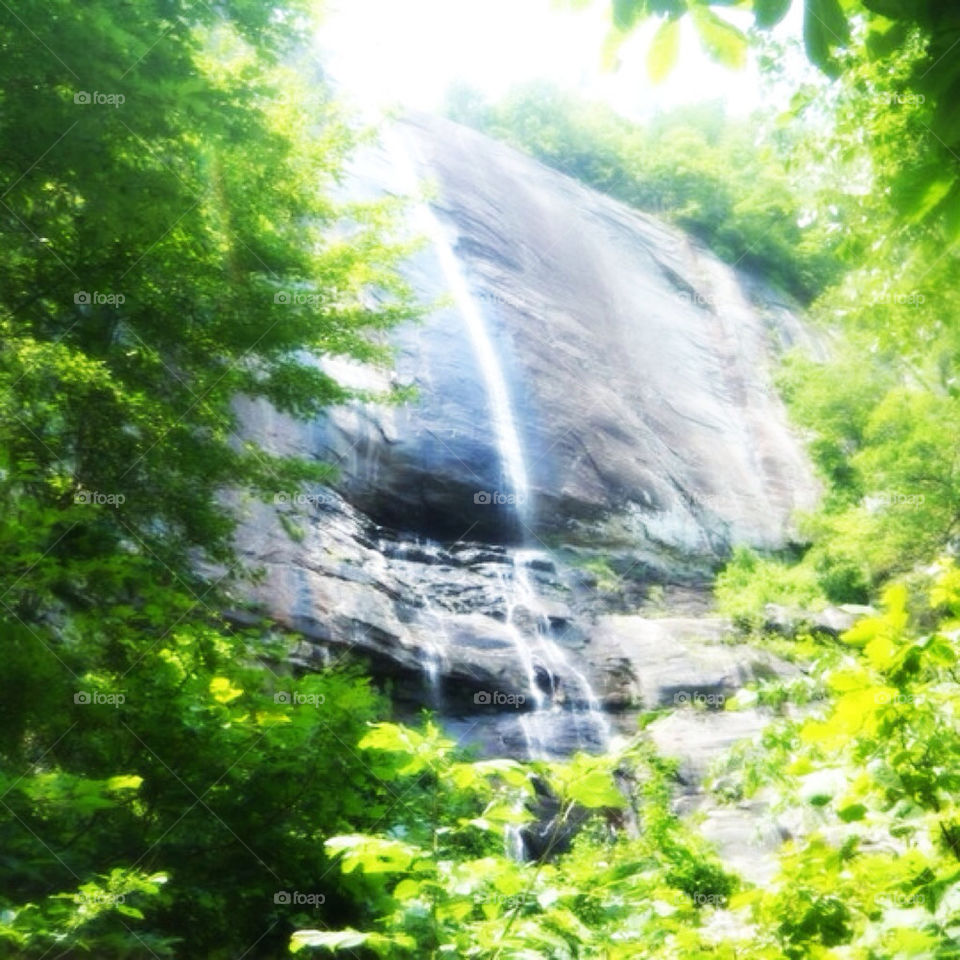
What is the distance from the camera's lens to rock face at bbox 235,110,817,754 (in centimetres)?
1186

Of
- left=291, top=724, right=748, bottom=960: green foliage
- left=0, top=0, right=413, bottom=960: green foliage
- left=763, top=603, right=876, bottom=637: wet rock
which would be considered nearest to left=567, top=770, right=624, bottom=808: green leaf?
left=291, top=724, right=748, bottom=960: green foliage

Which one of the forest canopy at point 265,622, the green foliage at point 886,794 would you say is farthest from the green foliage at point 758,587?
the green foliage at point 886,794

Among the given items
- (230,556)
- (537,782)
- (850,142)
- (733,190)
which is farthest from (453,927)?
(733,190)

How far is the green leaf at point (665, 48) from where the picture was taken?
1728mm

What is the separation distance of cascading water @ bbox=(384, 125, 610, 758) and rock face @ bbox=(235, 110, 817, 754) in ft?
0.13

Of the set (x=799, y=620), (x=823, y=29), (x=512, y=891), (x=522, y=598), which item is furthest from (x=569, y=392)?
(x=823, y=29)

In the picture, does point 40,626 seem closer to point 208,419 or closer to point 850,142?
point 208,419

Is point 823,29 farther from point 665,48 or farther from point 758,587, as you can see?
point 758,587

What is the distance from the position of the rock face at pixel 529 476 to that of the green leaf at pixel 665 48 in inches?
214

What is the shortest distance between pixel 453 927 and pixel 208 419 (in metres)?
4.29

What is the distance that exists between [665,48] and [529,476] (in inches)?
568

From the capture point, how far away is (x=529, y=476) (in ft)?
53.0

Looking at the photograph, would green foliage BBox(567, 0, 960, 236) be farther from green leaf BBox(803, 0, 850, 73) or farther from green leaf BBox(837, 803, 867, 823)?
green leaf BBox(837, 803, 867, 823)

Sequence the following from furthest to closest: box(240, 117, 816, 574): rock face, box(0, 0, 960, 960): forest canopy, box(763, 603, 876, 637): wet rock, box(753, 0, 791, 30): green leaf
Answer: box(240, 117, 816, 574): rock face, box(763, 603, 876, 637): wet rock, box(0, 0, 960, 960): forest canopy, box(753, 0, 791, 30): green leaf
